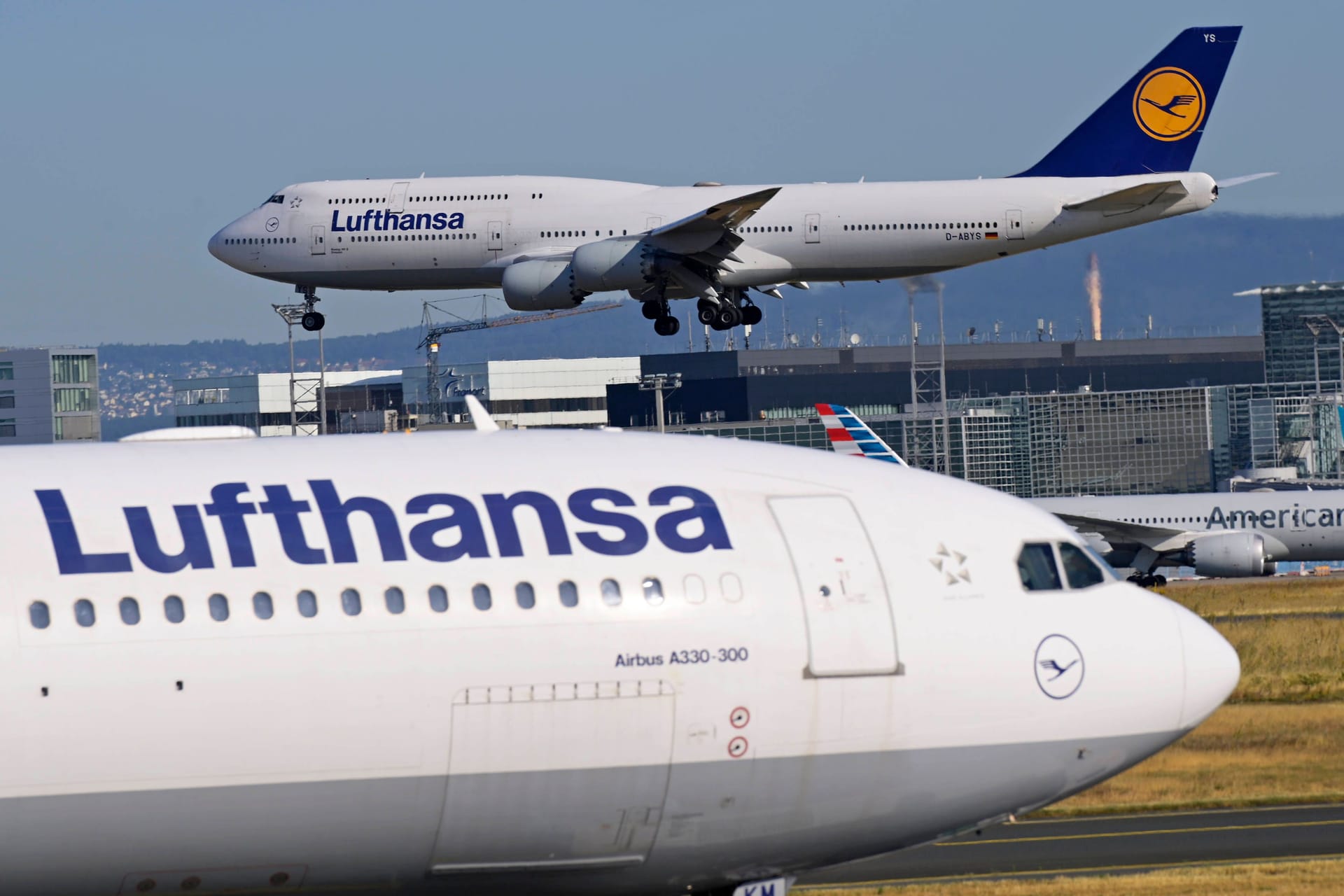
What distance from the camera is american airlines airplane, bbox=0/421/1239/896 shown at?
33.2 ft

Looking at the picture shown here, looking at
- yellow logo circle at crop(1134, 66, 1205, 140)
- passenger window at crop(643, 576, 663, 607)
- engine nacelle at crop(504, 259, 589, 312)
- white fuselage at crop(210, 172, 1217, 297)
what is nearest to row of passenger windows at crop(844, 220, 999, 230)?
white fuselage at crop(210, 172, 1217, 297)

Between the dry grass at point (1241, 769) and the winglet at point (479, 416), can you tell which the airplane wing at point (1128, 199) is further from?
the winglet at point (479, 416)

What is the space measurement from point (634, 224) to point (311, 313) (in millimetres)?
9675

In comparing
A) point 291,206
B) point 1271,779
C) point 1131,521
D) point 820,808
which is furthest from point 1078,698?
point 1131,521

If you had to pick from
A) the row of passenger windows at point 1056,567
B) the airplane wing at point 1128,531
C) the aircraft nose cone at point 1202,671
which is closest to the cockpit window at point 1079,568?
Result: the row of passenger windows at point 1056,567

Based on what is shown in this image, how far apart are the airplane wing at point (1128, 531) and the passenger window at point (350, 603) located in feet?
196

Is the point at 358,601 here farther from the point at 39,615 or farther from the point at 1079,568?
the point at 1079,568

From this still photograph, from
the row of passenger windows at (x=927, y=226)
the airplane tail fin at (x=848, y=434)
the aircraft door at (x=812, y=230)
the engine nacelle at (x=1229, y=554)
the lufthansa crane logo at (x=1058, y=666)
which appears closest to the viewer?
the lufthansa crane logo at (x=1058, y=666)

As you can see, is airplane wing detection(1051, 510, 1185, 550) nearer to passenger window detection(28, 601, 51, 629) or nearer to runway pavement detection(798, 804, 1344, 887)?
runway pavement detection(798, 804, 1344, 887)

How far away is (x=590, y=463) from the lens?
11.5 metres

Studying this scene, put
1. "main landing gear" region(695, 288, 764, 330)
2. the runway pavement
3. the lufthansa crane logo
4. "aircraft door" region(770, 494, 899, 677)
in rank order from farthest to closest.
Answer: "main landing gear" region(695, 288, 764, 330), the runway pavement, the lufthansa crane logo, "aircraft door" region(770, 494, 899, 677)

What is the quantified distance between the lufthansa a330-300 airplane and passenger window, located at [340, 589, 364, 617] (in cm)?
3859

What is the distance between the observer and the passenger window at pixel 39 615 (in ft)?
33.0

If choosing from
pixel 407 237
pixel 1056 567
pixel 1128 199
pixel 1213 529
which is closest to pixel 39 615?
pixel 1056 567
